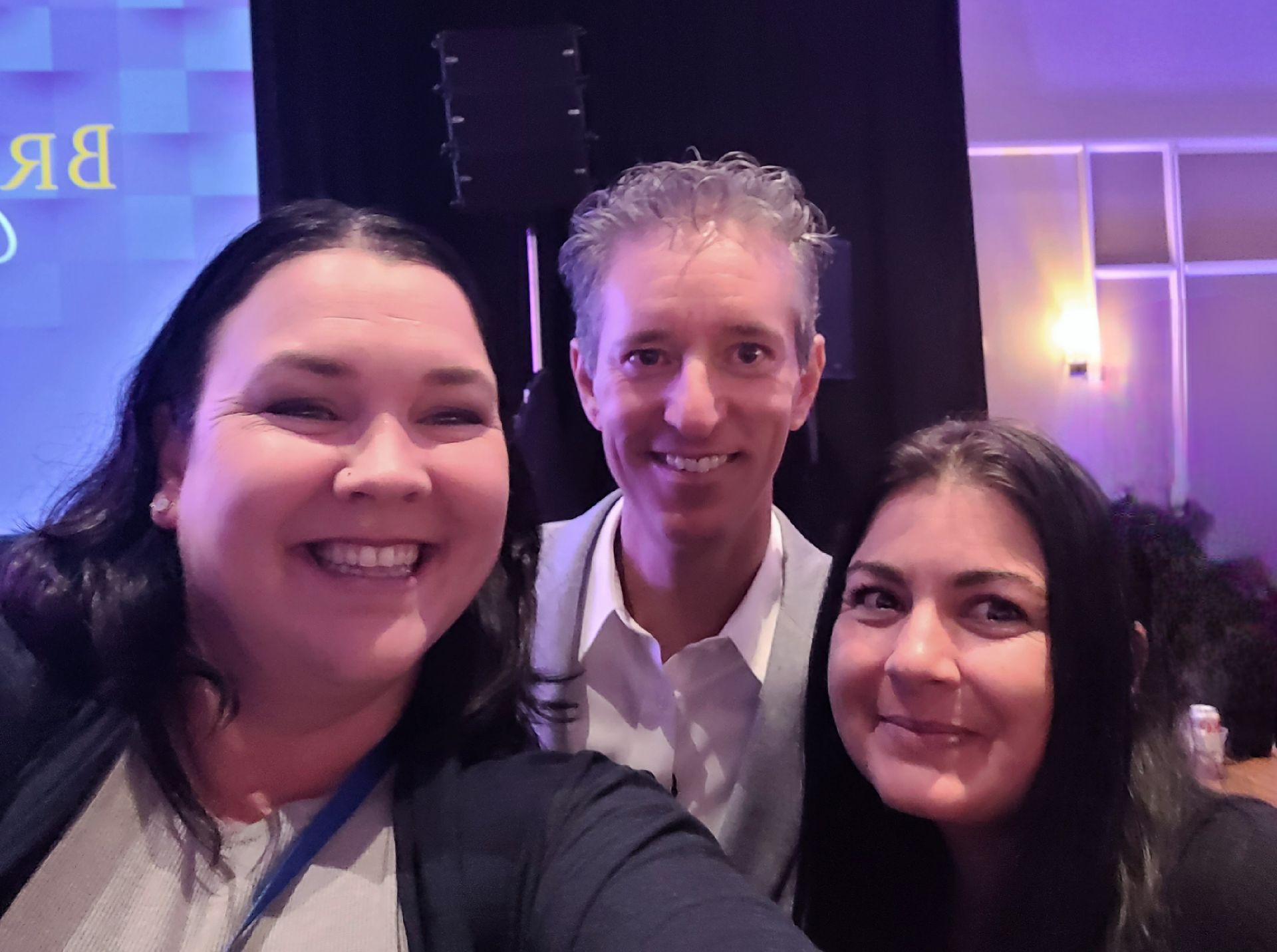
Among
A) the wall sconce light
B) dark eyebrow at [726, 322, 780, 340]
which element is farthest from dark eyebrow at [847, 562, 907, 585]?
the wall sconce light

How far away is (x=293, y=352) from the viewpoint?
891 mm

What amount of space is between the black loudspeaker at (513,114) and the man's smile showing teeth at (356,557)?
1686 millimetres

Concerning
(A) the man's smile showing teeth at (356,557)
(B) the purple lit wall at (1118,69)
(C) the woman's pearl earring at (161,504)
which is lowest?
(A) the man's smile showing teeth at (356,557)

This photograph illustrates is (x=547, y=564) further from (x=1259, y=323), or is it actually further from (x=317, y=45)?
(x=1259, y=323)

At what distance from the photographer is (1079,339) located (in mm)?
3449

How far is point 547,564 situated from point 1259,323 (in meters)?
3.36

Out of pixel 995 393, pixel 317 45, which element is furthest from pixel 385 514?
pixel 995 393

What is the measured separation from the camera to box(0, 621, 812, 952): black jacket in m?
0.80

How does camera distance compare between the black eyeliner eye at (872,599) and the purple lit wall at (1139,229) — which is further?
the purple lit wall at (1139,229)

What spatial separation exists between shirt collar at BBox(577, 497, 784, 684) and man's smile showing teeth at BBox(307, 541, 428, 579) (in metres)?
0.64

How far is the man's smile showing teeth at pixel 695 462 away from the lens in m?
1.50

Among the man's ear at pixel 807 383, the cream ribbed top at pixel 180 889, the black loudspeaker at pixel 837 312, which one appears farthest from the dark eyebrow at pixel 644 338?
the black loudspeaker at pixel 837 312

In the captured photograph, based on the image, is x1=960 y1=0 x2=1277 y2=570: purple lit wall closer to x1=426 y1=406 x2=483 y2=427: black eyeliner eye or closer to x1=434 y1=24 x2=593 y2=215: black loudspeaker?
x1=434 y1=24 x2=593 y2=215: black loudspeaker

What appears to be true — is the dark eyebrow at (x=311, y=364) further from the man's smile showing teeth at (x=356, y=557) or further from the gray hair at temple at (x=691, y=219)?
the gray hair at temple at (x=691, y=219)
